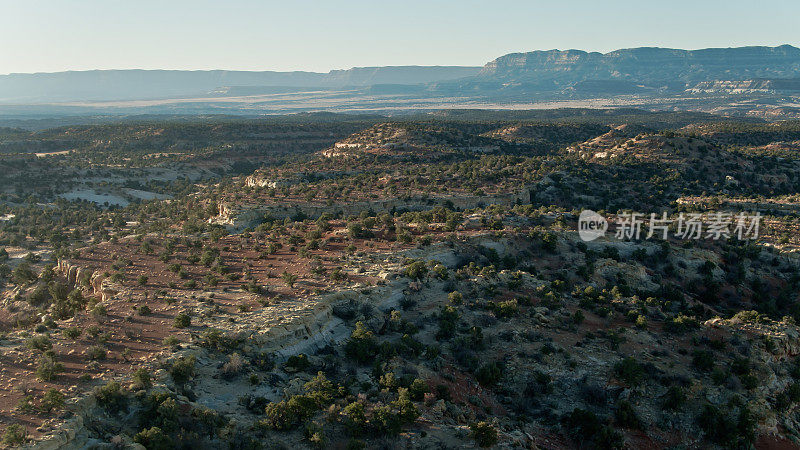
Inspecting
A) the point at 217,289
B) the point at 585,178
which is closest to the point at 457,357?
the point at 217,289

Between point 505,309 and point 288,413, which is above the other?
point 288,413

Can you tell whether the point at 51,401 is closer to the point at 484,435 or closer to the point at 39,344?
the point at 39,344

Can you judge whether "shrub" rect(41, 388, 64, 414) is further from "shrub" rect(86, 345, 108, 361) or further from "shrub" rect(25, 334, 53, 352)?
"shrub" rect(25, 334, 53, 352)

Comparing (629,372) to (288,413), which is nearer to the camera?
(288,413)

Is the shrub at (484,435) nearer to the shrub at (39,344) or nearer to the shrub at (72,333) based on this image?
the shrub at (72,333)

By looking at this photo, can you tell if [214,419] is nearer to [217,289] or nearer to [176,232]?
[217,289]

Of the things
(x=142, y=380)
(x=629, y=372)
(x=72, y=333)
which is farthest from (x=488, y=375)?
(x=72, y=333)

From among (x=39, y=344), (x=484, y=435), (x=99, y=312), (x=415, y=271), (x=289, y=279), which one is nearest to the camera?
(x=484, y=435)

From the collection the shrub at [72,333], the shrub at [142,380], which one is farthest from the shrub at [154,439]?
the shrub at [72,333]
